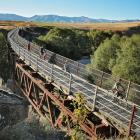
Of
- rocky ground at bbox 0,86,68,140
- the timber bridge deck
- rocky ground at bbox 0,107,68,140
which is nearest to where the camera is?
rocky ground at bbox 0,107,68,140

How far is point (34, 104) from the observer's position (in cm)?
2864

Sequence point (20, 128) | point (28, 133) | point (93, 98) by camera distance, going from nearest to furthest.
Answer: point (28, 133), point (20, 128), point (93, 98)

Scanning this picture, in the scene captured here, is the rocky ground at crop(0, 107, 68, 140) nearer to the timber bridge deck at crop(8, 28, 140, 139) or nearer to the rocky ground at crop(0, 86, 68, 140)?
the rocky ground at crop(0, 86, 68, 140)

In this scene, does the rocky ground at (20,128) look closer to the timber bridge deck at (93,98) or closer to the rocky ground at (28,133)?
the rocky ground at (28,133)

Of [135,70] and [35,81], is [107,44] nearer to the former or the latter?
[135,70]

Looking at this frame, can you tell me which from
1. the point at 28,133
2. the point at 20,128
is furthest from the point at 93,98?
the point at 20,128

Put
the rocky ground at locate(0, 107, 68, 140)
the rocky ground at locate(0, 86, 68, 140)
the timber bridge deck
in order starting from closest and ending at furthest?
the rocky ground at locate(0, 107, 68, 140) → the rocky ground at locate(0, 86, 68, 140) → the timber bridge deck

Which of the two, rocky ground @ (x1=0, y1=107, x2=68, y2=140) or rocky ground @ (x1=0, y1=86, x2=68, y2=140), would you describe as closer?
rocky ground @ (x1=0, y1=107, x2=68, y2=140)

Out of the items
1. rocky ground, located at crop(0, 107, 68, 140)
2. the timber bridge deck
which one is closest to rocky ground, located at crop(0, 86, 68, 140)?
rocky ground, located at crop(0, 107, 68, 140)

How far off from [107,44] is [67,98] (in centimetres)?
3547

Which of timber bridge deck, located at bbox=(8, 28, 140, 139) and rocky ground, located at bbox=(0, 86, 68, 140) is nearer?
rocky ground, located at bbox=(0, 86, 68, 140)

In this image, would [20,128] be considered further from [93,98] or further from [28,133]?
[93,98]

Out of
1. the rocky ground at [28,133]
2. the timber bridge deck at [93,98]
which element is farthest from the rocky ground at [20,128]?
the timber bridge deck at [93,98]

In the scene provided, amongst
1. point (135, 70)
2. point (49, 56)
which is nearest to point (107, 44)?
point (135, 70)
